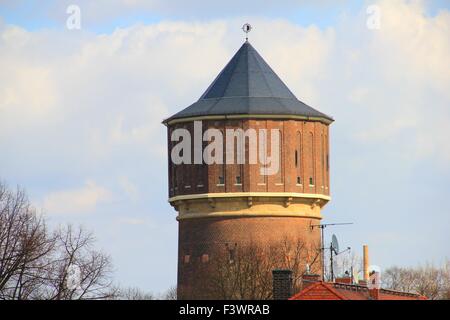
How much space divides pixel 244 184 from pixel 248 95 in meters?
3.60

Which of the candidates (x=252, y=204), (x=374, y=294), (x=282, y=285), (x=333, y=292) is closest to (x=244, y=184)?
(x=252, y=204)

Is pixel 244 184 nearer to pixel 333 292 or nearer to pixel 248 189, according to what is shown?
pixel 248 189

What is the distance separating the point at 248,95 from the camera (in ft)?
224

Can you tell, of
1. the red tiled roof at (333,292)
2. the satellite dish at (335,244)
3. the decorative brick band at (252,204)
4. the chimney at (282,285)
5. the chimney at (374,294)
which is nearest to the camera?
the red tiled roof at (333,292)

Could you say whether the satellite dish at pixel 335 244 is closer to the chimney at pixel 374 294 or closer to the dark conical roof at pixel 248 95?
the dark conical roof at pixel 248 95

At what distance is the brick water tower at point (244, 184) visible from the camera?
218 ft

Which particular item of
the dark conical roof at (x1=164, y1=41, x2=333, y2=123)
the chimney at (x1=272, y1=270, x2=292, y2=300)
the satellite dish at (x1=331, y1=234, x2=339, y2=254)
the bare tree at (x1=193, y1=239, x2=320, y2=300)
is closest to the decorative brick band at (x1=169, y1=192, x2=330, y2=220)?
the bare tree at (x1=193, y1=239, x2=320, y2=300)

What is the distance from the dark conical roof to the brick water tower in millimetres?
49

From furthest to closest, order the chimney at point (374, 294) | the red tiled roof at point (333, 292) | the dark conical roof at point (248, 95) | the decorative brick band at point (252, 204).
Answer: the dark conical roof at point (248, 95) → the decorative brick band at point (252, 204) → the chimney at point (374, 294) → the red tiled roof at point (333, 292)

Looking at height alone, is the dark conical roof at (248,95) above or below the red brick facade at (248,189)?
above

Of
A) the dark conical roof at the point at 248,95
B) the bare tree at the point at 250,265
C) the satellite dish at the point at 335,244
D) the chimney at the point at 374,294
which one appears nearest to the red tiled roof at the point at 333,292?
the chimney at the point at 374,294

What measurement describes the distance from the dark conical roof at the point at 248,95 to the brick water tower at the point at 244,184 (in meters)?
0.05

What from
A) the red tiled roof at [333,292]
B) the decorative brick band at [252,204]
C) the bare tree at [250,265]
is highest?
the decorative brick band at [252,204]
